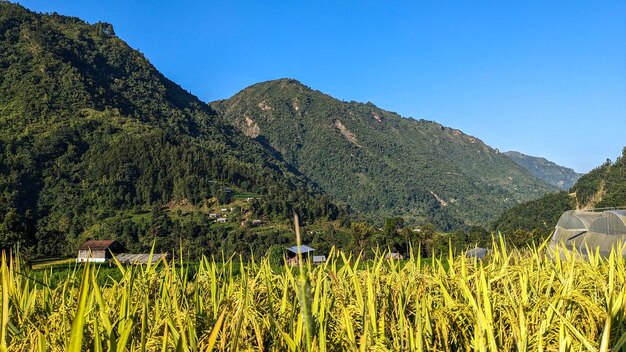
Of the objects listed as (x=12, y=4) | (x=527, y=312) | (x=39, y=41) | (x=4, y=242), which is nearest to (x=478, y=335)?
(x=527, y=312)

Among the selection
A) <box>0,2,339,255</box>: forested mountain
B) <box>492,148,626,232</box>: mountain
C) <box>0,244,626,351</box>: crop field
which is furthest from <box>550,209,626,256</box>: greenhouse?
<box>492,148,626,232</box>: mountain

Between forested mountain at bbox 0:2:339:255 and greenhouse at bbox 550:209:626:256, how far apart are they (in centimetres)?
4951

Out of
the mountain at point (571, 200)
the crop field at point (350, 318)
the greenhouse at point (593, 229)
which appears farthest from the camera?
the mountain at point (571, 200)

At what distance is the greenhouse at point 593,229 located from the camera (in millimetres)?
11328

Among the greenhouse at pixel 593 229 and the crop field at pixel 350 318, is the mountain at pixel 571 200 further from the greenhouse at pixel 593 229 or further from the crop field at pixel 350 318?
the crop field at pixel 350 318

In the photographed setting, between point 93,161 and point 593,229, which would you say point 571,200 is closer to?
point 593,229

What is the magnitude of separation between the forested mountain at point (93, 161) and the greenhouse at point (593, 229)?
1949 inches

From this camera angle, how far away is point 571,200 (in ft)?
313

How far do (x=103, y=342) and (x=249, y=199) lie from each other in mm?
93325

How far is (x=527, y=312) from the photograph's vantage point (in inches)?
86.7

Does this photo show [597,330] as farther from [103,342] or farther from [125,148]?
[125,148]

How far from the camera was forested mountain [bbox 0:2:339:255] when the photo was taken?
7375 centimetres

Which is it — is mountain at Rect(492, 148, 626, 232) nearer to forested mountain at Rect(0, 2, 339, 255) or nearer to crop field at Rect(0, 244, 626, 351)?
forested mountain at Rect(0, 2, 339, 255)

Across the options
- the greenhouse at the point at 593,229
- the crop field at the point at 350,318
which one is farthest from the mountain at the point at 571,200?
the crop field at the point at 350,318
